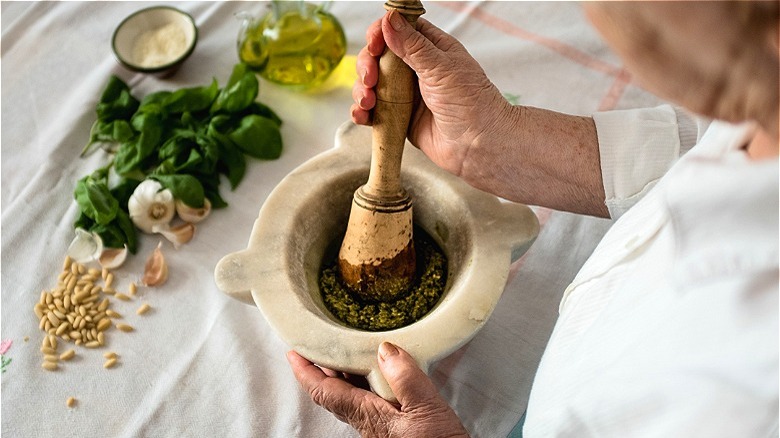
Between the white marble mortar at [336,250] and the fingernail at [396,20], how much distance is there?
10.8 inches

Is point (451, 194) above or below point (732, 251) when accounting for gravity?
below

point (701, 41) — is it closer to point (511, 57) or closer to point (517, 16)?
point (511, 57)

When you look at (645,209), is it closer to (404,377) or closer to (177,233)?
(404,377)

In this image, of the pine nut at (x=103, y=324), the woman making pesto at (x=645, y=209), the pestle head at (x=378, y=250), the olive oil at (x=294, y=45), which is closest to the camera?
the woman making pesto at (x=645, y=209)

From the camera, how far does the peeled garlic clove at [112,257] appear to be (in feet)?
3.89

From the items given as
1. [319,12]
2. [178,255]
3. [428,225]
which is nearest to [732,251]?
[428,225]

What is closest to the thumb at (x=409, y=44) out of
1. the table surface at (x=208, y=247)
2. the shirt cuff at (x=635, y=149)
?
the shirt cuff at (x=635, y=149)

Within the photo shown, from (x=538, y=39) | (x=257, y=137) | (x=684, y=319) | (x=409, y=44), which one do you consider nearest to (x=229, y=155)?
(x=257, y=137)

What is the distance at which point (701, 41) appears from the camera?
42 cm

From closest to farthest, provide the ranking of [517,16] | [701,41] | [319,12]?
[701,41]
[319,12]
[517,16]

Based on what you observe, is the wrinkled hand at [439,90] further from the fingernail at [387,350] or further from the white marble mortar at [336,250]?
the fingernail at [387,350]

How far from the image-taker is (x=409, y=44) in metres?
0.90

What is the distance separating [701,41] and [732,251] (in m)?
0.24

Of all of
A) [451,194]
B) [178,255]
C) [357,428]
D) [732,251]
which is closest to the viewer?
[732,251]
